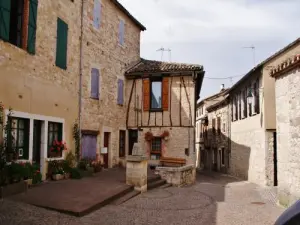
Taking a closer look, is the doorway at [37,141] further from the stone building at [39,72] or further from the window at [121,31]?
the window at [121,31]

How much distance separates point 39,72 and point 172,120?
7.88m

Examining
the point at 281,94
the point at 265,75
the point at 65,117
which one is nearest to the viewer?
the point at 281,94

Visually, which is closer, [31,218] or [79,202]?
[31,218]

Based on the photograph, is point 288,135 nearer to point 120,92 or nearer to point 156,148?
point 156,148

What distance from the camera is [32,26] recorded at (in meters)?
9.62

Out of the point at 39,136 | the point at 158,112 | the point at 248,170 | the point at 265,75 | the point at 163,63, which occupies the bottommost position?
the point at 248,170

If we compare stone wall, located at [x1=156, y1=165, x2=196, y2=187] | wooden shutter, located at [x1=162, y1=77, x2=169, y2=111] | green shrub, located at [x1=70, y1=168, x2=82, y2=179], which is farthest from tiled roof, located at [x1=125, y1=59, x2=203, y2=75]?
green shrub, located at [x1=70, y1=168, x2=82, y2=179]

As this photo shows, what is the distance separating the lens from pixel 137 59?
60.0 feet

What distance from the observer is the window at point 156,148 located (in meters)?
16.4

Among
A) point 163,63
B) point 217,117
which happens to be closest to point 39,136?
point 163,63

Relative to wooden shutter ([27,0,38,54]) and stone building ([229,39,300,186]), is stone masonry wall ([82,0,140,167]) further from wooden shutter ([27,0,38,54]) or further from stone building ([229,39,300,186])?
stone building ([229,39,300,186])

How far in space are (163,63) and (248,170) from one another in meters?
7.18

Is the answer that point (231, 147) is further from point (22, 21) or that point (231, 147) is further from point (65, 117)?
point (22, 21)

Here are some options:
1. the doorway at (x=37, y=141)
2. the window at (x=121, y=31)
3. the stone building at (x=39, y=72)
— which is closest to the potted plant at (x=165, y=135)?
the window at (x=121, y=31)
